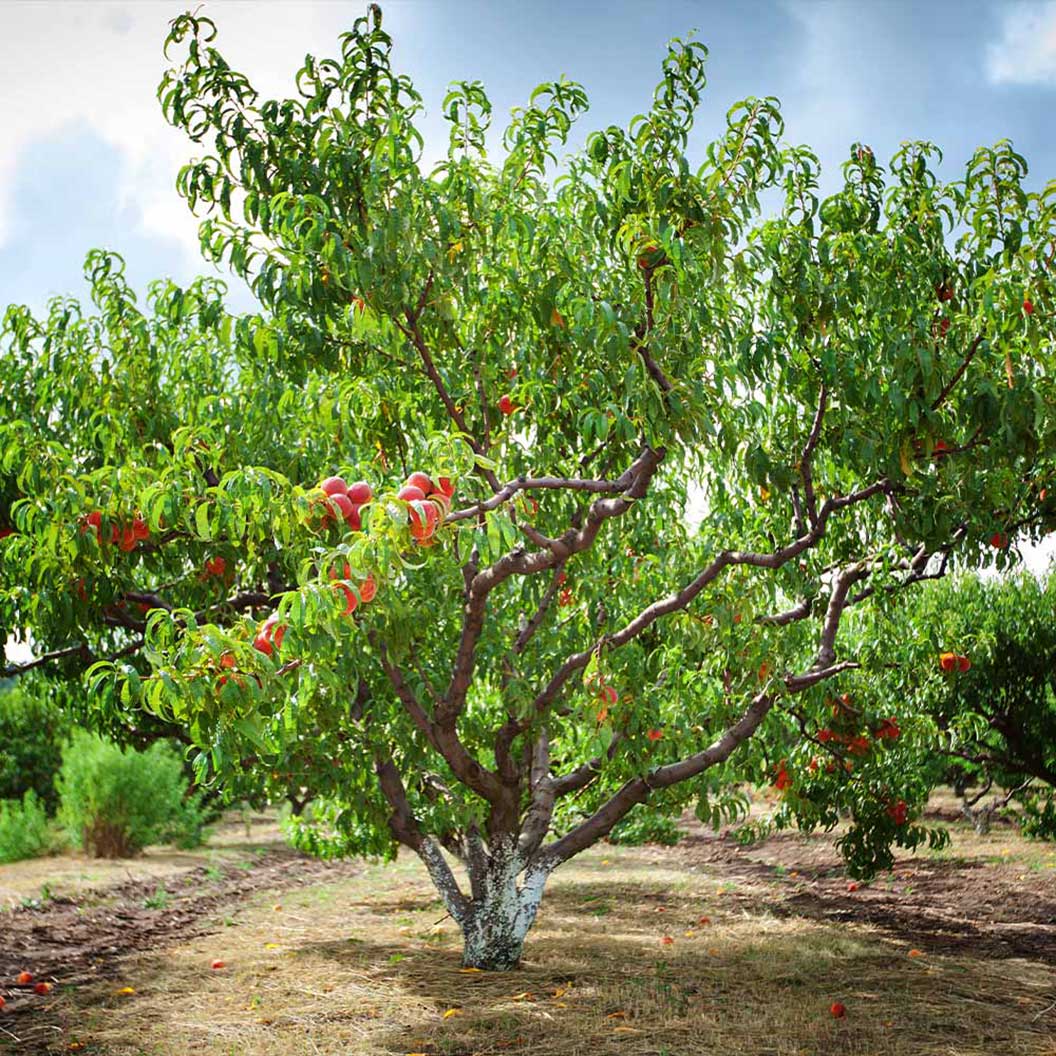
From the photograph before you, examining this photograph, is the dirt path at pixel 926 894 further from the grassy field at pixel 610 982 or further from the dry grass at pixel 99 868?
the dry grass at pixel 99 868

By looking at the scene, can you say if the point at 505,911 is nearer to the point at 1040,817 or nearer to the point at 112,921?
the point at 112,921

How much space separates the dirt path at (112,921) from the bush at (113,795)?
1218mm

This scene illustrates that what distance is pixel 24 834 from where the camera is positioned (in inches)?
516

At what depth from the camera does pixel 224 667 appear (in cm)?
315

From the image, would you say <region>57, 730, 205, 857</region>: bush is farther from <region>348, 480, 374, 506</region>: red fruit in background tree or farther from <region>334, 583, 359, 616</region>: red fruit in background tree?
<region>334, 583, 359, 616</region>: red fruit in background tree

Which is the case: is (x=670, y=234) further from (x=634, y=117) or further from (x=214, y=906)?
(x=214, y=906)

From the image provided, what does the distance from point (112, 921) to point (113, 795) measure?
4051mm

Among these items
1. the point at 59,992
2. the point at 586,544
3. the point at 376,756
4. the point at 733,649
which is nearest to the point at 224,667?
the point at 586,544

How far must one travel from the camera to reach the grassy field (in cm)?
493

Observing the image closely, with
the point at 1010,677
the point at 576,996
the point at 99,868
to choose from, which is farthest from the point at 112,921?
the point at 1010,677

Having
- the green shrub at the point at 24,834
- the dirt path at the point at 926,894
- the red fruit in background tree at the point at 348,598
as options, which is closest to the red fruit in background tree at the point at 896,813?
the dirt path at the point at 926,894

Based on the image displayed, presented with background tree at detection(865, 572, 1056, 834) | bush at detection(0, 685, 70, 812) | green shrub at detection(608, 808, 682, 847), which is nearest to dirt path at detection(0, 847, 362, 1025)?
green shrub at detection(608, 808, 682, 847)

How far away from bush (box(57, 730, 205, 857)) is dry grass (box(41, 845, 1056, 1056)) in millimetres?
4729

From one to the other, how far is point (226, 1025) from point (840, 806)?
4991mm
